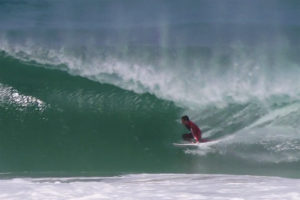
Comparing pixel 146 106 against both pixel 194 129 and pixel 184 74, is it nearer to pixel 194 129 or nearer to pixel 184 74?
pixel 184 74

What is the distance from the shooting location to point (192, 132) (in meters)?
9.38

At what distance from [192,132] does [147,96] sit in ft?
5.89

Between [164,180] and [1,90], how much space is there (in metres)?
4.78

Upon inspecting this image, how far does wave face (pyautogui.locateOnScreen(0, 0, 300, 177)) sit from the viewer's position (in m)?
9.68

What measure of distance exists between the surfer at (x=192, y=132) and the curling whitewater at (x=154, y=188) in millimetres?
1361

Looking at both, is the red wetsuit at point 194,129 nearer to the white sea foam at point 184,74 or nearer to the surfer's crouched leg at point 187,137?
the surfer's crouched leg at point 187,137

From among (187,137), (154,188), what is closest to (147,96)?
(187,137)

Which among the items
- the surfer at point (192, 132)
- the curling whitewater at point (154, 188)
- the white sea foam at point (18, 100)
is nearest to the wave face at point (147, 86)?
the white sea foam at point (18, 100)

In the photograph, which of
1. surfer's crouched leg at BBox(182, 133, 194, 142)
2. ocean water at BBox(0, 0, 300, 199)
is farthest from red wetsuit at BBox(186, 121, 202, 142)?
ocean water at BBox(0, 0, 300, 199)

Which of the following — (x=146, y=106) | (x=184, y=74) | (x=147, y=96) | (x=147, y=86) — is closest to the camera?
(x=146, y=106)

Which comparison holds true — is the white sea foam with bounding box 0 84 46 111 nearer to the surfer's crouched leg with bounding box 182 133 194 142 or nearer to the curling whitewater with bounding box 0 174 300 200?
the curling whitewater with bounding box 0 174 300 200

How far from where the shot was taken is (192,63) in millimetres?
11758

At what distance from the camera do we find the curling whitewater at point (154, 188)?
6.56 metres

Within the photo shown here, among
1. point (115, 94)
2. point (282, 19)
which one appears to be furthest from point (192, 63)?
point (282, 19)
